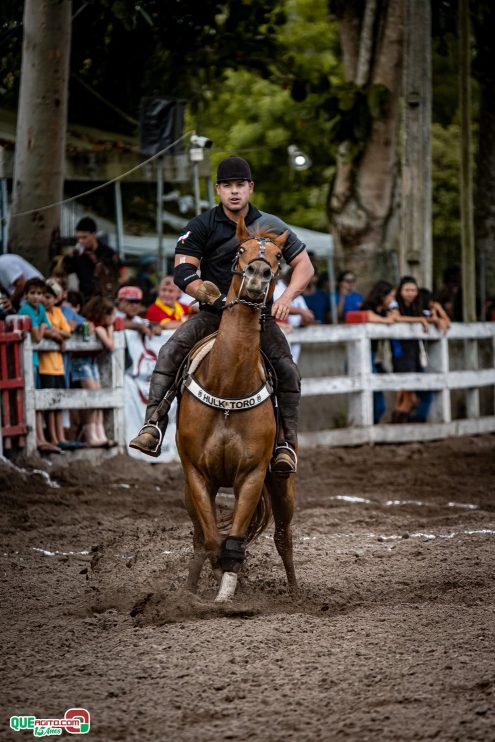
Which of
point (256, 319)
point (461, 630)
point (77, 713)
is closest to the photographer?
point (77, 713)

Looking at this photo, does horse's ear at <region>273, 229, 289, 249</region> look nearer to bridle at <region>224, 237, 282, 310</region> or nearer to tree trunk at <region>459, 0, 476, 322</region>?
bridle at <region>224, 237, 282, 310</region>

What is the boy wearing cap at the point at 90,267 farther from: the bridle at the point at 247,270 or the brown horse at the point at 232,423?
the bridle at the point at 247,270

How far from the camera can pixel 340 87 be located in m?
20.2

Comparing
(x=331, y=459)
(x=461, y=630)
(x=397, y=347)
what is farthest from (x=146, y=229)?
(x=461, y=630)

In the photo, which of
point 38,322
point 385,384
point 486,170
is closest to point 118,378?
point 38,322

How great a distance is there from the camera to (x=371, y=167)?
21453 mm

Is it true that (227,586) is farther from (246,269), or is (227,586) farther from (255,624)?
(246,269)

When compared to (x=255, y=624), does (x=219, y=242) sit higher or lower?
higher

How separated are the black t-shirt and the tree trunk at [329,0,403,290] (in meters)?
13.4

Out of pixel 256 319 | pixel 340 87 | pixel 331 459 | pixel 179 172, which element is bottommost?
pixel 331 459

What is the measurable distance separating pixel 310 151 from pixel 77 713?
114 ft

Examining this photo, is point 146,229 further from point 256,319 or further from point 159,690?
point 159,690

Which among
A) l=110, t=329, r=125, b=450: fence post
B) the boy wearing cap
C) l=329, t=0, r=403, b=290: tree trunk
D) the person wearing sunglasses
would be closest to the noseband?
l=110, t=329, r=125, b=450: fence post

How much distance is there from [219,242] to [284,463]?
1.47 m
